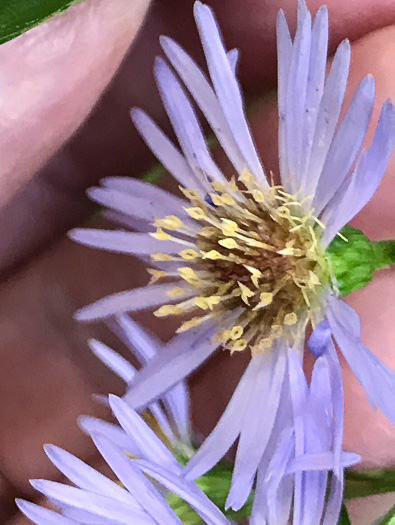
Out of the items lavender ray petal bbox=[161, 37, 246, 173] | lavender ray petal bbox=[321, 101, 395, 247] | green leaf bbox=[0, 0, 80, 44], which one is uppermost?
green leaf bbox=[0, 0, 80, 44]

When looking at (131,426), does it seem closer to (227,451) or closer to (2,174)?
(227,451)

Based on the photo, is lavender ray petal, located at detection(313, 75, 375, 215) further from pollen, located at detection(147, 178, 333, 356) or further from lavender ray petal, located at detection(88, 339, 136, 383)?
lavender ray petal, located at detection(88, 339, 136, 383)

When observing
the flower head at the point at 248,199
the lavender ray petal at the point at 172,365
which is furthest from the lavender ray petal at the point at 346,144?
the lavender ray petal at the point at 172,365

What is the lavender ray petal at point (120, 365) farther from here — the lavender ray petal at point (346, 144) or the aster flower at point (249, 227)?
the lavender ray petal at point (346, 144)

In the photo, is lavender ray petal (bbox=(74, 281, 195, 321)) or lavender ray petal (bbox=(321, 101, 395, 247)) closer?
lavender ray petal (bbox=(321, 101, 395, 247))

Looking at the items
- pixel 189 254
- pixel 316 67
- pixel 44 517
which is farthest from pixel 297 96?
pixel 44 517

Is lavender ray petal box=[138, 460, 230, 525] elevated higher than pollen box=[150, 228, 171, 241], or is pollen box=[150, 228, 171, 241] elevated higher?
pollen box=[150, 228, 171, 241]

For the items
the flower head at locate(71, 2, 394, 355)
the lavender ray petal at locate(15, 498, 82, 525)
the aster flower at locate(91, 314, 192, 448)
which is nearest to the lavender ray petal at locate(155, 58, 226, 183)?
the flower head at locate(71, 2, 394, 355)

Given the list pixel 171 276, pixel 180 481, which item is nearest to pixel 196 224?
pixel 171 276
